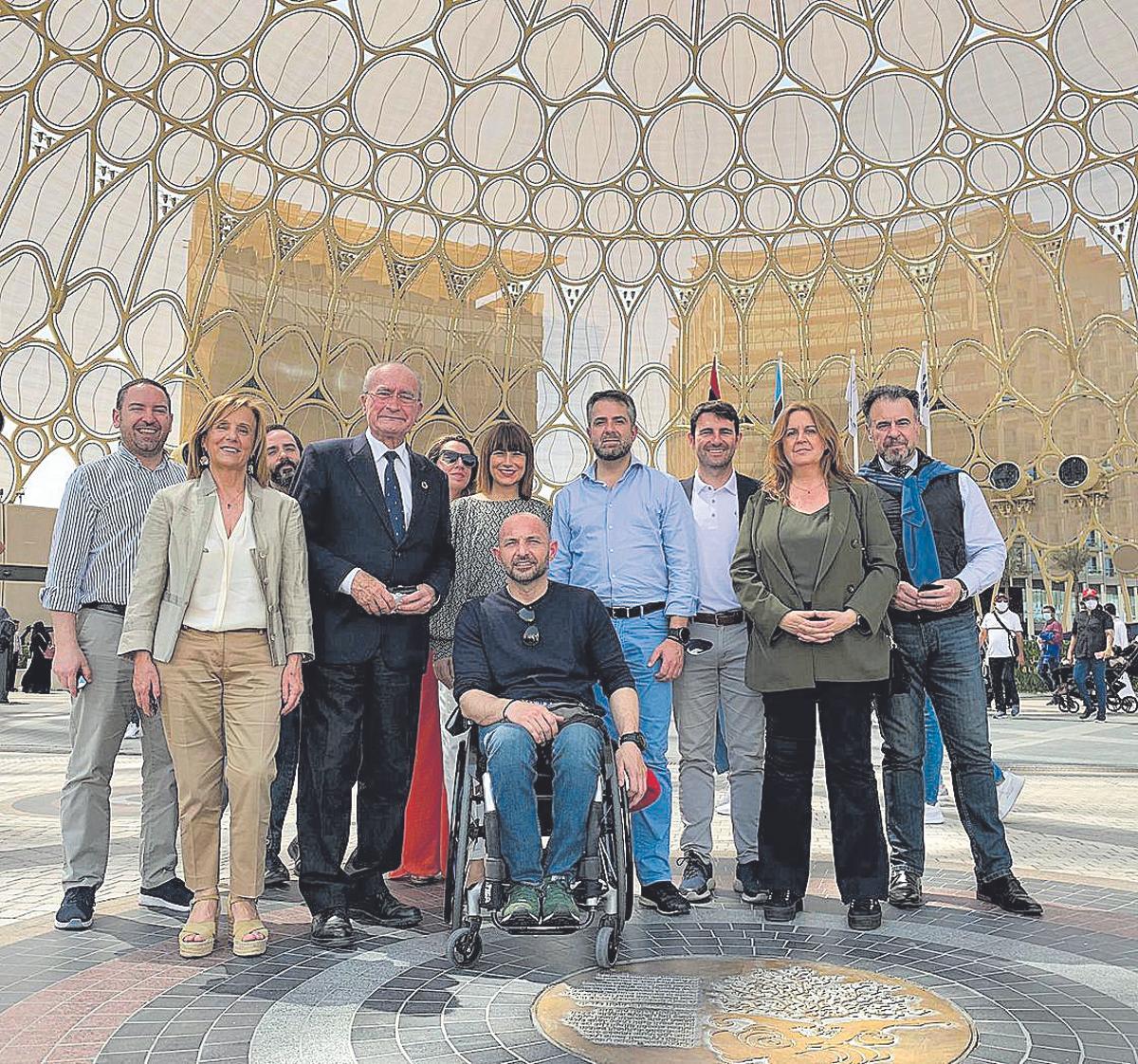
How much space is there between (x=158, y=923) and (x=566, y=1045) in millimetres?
2020

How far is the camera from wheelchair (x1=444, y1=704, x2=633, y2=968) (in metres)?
3.10

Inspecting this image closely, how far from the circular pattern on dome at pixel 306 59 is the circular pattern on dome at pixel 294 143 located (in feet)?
1.38

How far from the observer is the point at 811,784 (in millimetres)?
3818

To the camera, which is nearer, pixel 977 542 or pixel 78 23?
pixel 977 542

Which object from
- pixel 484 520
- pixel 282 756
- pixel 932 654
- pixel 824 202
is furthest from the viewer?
pixel 824 202

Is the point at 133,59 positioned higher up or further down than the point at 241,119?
higher up

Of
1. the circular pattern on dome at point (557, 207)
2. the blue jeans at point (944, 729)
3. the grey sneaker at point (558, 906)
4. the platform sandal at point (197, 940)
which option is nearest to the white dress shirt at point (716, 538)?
the blue jeans at point (944, 729)

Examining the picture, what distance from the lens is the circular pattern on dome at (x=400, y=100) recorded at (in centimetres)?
2500

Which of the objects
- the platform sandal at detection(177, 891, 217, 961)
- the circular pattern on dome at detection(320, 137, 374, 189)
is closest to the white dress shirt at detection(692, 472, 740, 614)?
the platform sandal at detection(177, 891, 217, 961)

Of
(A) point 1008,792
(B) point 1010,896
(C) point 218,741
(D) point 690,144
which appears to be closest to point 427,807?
(C) point 218,741

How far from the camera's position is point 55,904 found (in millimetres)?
4094

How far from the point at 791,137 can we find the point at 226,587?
26.5 meters

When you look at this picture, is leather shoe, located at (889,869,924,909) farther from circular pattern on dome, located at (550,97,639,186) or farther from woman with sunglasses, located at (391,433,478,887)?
circular pattern on dome, located at (550,97,639,186)

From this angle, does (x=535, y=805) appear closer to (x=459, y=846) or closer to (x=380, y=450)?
(x=459, y=846)
